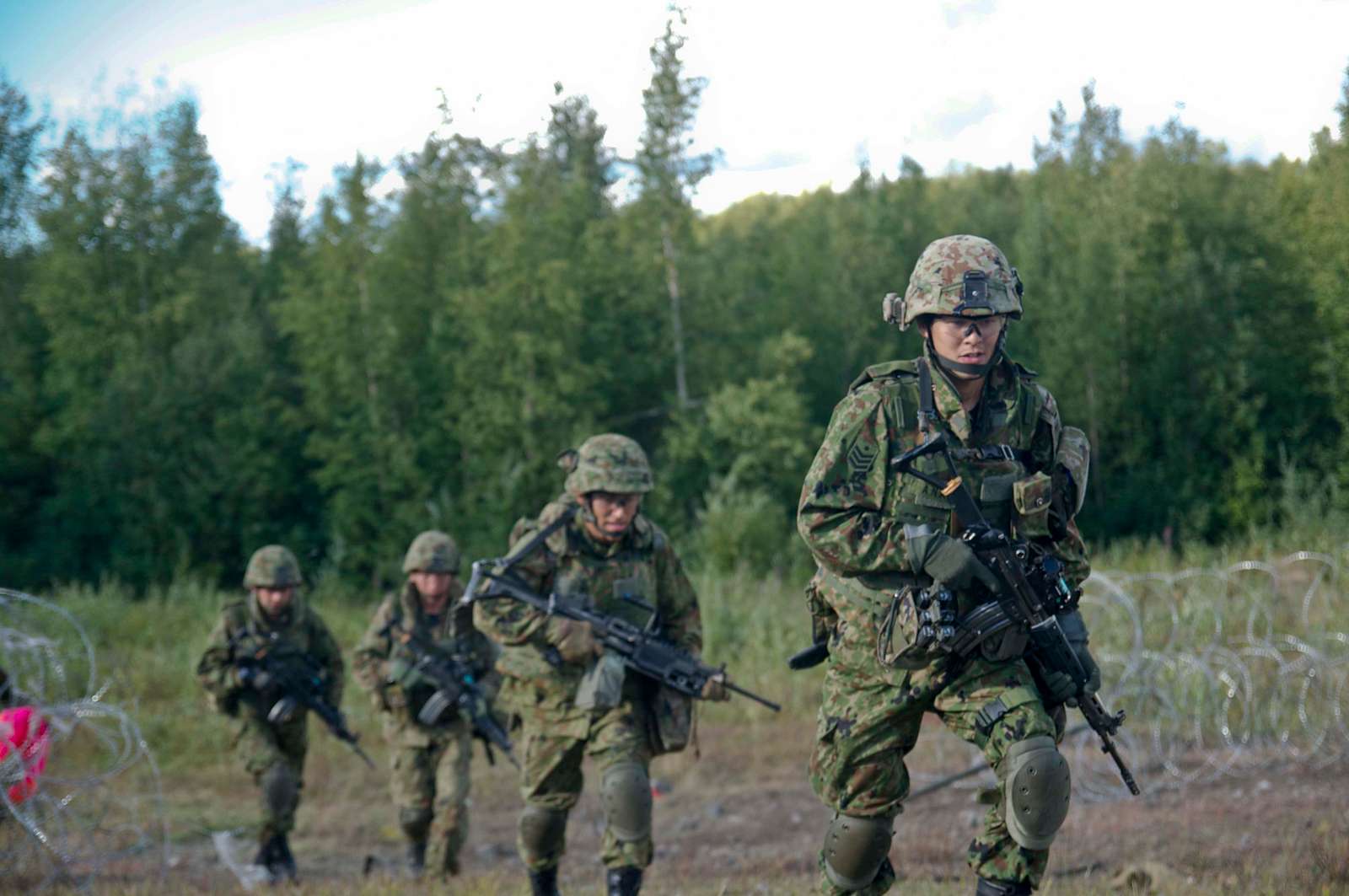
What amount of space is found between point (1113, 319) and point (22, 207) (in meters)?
19.7

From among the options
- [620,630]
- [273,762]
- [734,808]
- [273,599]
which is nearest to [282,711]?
[273,762]

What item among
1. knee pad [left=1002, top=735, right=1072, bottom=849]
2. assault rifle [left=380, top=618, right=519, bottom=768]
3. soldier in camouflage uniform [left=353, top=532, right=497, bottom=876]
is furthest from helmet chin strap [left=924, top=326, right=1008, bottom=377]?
assault rifle [left=380, top=618, right=519, bottom=768]

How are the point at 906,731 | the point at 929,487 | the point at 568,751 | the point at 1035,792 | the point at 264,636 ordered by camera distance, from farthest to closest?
1. the point at 264,636
2. the point at 568,751
3. the point at 906,731
4. the point at 929,487
5. the point at 1035,792

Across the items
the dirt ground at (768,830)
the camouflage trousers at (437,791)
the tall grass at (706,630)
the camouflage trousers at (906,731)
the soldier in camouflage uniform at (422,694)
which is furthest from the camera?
the tall grass at (706,630)

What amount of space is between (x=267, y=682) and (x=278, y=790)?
0.65 metres

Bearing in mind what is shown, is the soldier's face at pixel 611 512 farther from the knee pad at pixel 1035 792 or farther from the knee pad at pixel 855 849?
the knee pad at pixel 1035 792

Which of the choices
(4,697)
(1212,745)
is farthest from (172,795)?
(1212,745)

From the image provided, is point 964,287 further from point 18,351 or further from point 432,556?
point 18,351

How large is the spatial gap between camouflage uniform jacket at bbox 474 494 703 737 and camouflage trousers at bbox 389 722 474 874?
6.14ft

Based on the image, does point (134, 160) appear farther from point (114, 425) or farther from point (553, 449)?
point (553, 449)

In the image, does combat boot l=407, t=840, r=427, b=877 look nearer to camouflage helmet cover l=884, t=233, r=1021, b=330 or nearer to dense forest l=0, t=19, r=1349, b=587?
camouflage helmet cover l=884, t=233, r=1021, b=330

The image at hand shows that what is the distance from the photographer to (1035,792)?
3914mm

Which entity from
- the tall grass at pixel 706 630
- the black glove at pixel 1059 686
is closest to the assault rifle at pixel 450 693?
the tall grass at pixel 706 630

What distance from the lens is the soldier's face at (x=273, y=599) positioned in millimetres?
8609
